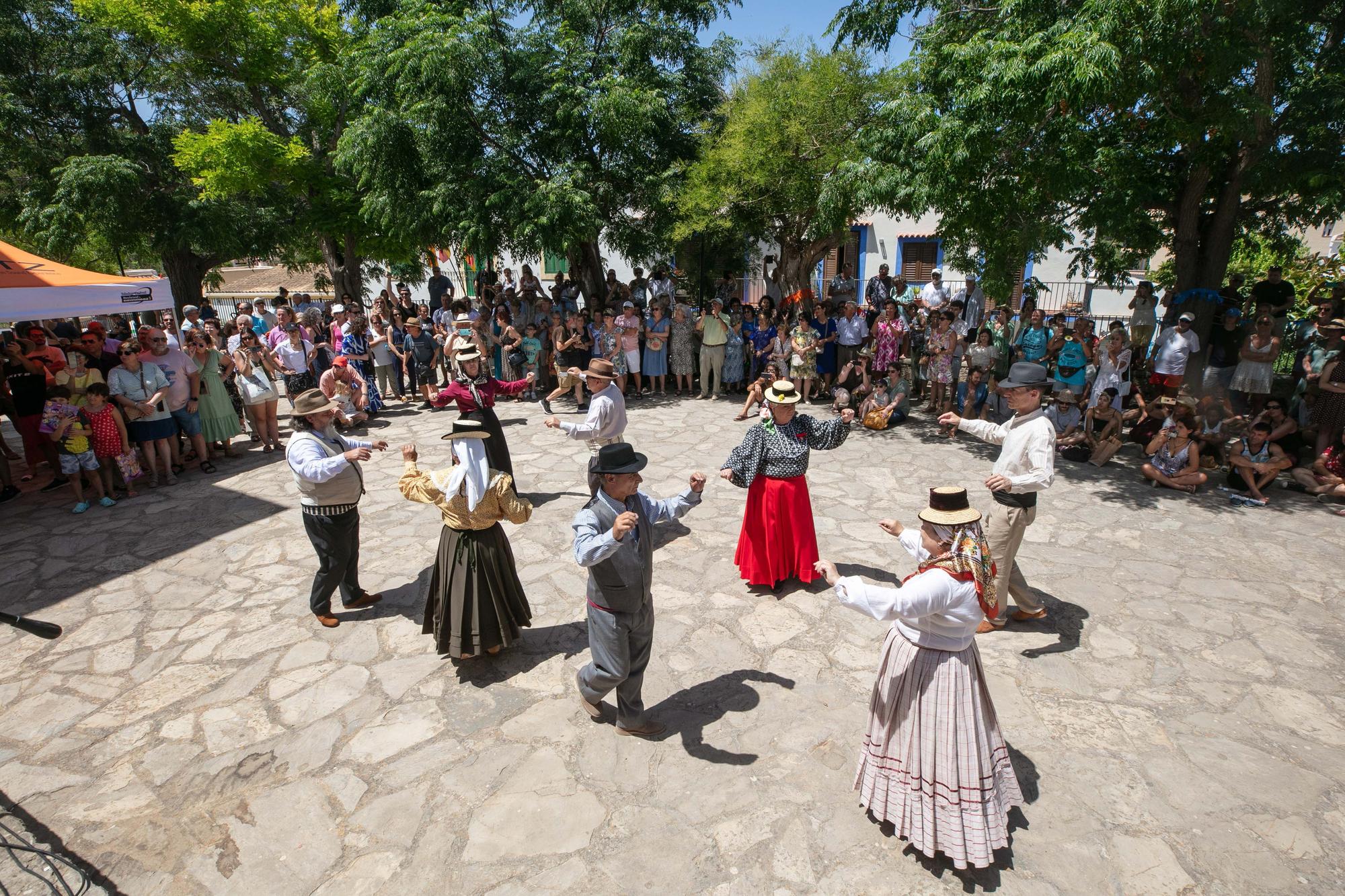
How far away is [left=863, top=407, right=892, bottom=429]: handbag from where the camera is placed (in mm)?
10477

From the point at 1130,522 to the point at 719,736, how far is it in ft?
17.0

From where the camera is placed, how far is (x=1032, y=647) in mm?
5023

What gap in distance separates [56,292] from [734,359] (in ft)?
29.2

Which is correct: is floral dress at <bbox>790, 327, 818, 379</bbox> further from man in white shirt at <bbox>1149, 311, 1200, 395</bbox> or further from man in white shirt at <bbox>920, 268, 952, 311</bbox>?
man in white shirt at <bbox>1149, 311, 1200, 395</bbox>

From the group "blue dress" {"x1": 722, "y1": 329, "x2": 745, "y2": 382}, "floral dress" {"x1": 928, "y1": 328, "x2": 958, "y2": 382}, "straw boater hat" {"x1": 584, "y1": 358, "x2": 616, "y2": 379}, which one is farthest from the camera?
"blue dress" {"x1": 722, "y1": 329, "x2": 745, "y2": 382}

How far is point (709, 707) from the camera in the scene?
4.47 m

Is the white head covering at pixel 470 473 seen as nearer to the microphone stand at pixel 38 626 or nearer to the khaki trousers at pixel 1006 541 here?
the microphone stand at pixel 38 626

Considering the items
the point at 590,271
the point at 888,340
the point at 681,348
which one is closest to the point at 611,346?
the point at 681,348

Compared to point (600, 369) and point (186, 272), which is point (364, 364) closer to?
point (600, 369)

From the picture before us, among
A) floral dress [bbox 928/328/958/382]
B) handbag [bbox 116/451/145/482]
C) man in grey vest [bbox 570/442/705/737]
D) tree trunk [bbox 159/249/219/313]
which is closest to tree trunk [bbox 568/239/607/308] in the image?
floral dress [bbox 928/328/958/382]

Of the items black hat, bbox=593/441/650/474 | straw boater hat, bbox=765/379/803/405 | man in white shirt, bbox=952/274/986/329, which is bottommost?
black hat, bbox=593/441/650/474

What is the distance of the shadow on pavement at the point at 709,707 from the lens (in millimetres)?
4078

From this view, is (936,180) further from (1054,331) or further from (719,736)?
(719,736)

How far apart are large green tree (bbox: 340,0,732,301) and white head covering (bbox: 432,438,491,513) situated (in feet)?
25.9
